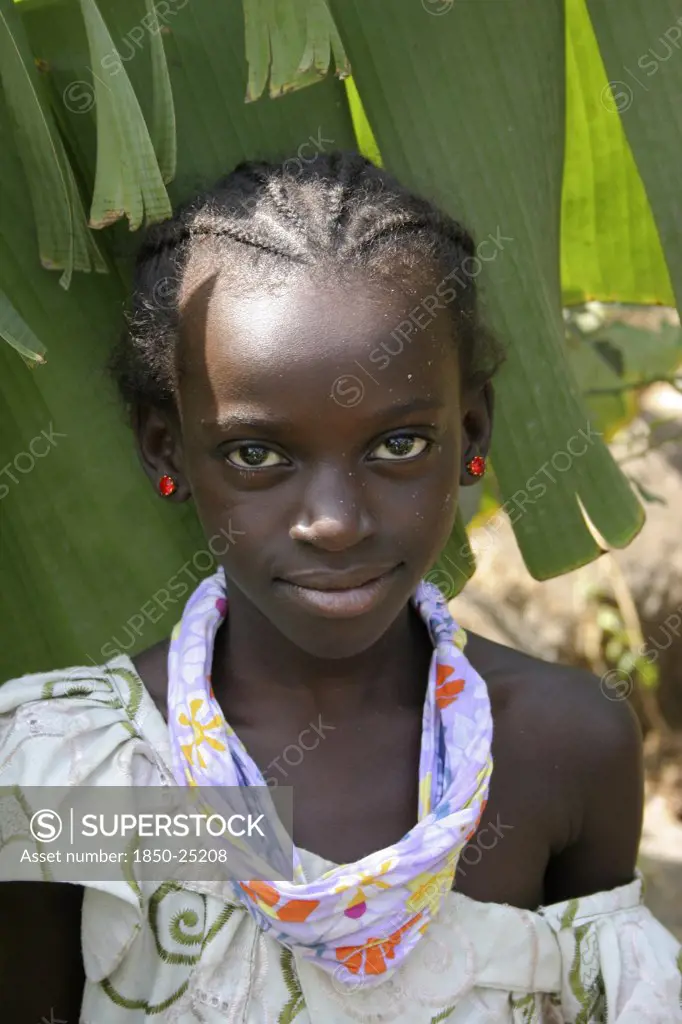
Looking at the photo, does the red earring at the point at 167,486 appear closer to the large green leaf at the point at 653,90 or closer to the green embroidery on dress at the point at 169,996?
the green embroidery on dress at the point at 169,996

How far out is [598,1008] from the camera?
153 cm

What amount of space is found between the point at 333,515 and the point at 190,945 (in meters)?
0.54

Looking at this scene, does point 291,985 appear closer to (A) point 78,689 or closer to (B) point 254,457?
(A) point 78,689

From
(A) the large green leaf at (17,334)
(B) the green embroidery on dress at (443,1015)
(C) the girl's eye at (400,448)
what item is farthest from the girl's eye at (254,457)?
(B) the green embroidery on dress at (443,1015)

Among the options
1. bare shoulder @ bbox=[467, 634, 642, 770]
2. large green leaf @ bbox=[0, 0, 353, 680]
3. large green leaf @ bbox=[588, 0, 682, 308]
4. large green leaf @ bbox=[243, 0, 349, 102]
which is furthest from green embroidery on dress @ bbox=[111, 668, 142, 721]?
large green leaf @ bbox=[588, 0, 682, 308]

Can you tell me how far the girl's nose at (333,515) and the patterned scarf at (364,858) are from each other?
10.6 inches

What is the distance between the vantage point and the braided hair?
1.33 metres

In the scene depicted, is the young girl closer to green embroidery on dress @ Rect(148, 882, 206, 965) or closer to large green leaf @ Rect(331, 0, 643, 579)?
green embroidery on dress @ Rect(148, 882, 206, 965)

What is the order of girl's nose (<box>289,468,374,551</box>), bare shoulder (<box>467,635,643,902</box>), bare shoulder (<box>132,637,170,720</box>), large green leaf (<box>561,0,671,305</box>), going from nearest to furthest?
girl's nose (<box>289,468,374,551</box>)
bare shoulder (<box>132,637,170,720</box>)
bare shoulder (<box>467,635,643,902</box>)
large green leaf (<box>561,0,671,305</box>)

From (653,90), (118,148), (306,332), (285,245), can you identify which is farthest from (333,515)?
(653,90)

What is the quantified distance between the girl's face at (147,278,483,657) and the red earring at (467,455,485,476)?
0.14 metres

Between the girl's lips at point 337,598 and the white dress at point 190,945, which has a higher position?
the girl's lips at point 337,598

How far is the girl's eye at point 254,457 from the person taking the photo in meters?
1.30

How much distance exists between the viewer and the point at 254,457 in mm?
1305
